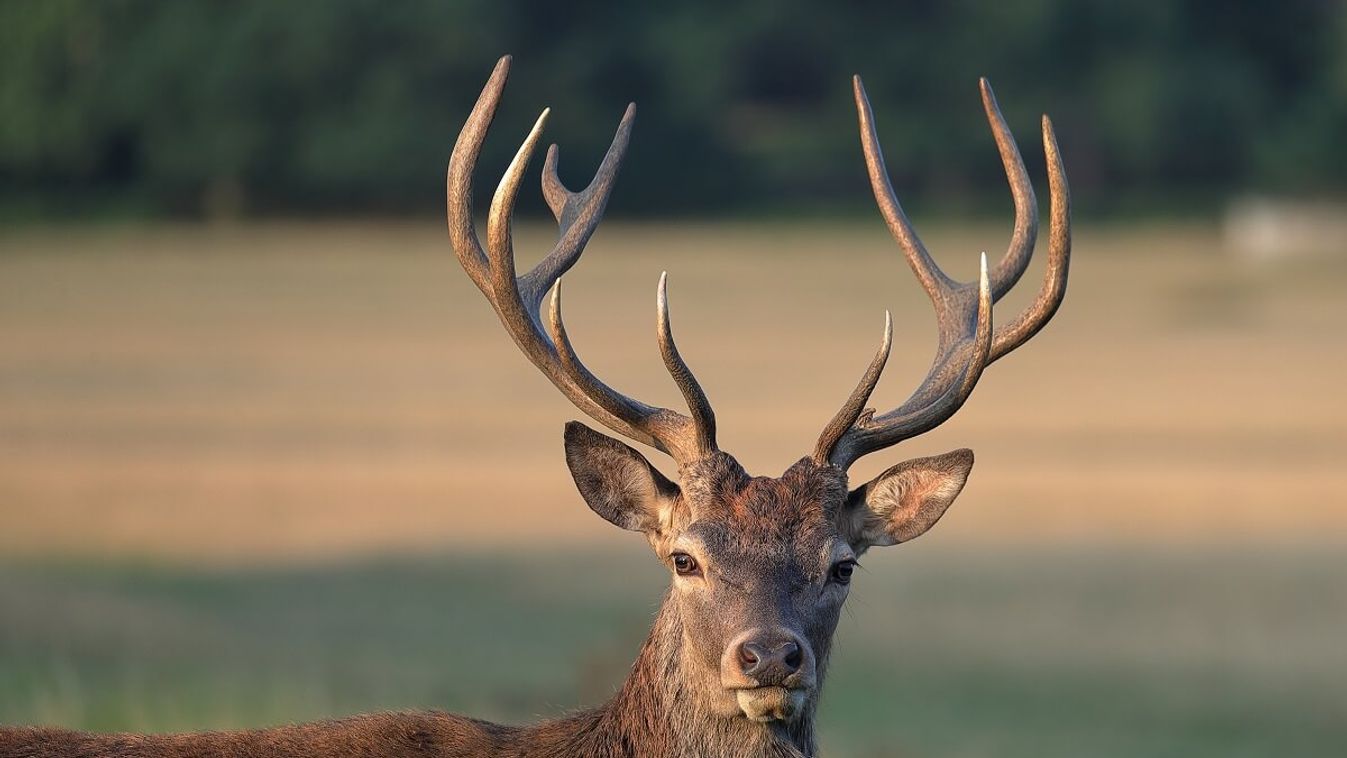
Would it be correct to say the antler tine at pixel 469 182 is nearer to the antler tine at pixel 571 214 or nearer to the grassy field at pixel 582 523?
the antler tine at pixel 571 214

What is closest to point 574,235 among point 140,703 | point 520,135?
point 140,703

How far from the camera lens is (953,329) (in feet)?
26.5

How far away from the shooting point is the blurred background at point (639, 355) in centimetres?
1512

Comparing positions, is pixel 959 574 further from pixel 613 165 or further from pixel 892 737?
pixel 613 165

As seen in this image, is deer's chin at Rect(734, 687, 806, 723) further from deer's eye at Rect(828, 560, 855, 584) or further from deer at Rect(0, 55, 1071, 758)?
deer's eye at Rect(828, 560, 855, 584)

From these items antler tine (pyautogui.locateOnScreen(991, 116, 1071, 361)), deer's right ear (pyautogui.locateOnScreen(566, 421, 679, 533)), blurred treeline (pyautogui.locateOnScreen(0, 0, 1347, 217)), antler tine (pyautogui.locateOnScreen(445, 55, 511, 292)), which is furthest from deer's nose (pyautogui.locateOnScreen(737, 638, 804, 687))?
blurred treeline (pyautogui.locateOnScreen(0, 0, 1347, 217))

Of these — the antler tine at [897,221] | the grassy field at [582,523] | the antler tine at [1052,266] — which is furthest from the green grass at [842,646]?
the antler tine at [1052,266]

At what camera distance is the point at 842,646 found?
53.0ft

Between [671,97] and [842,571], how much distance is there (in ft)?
192

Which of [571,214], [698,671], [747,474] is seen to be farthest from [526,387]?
[698,671]

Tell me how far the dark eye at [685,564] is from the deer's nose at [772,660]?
0.41m

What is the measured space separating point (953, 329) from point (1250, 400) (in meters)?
26.2

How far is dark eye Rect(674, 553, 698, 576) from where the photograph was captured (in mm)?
7113

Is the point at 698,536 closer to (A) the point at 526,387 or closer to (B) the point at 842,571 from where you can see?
(B) the point at 842,571
